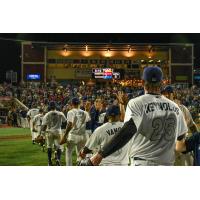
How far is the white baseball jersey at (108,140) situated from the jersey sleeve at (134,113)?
4.51ft

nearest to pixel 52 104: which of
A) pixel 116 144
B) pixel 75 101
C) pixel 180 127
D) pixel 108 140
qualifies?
pixel 75 101

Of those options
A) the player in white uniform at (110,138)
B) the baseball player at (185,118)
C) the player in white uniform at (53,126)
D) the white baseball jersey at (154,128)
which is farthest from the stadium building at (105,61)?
the white baseball jersey at (154,128)

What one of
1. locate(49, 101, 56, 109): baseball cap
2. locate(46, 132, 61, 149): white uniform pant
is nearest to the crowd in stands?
locate(49, 101, 56, 109): baseball cap

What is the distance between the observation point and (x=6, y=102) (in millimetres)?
9617

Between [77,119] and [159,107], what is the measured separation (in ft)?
16.1

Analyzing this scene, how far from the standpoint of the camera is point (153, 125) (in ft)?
13.4

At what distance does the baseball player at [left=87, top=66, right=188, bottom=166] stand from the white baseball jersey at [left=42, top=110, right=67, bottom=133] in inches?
221

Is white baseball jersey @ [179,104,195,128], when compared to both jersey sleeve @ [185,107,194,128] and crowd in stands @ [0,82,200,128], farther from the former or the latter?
crowd in stands @ [0,82,200,128]

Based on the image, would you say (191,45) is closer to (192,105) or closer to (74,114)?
(192,105)

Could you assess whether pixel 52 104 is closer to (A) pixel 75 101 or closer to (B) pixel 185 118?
(A) pixel 75 101

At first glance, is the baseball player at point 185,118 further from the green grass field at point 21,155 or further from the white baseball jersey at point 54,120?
the green grass field at point 21,155
